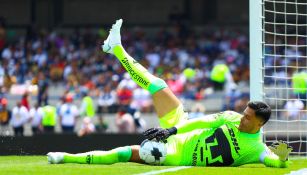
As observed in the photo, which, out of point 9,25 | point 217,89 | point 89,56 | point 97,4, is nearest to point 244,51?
point 217,89

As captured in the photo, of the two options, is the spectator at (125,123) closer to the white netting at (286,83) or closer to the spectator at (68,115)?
the spectator at (68,115)

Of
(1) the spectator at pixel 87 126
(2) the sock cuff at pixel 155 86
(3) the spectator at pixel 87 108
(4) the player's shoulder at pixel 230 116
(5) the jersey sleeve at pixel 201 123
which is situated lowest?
(5) the jersey sleeve at pixel 201 123

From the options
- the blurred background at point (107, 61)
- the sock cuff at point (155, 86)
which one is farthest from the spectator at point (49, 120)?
the sock cuff at point (155, 86)

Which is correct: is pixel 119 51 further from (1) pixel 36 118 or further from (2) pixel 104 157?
(1) pixel 36 118

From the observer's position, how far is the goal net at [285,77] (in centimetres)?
1209

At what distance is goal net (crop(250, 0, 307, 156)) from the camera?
12.1 m

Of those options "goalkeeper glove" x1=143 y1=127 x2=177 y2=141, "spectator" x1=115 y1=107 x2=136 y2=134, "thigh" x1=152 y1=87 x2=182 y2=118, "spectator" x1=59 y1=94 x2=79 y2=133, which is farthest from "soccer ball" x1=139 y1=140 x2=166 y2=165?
"spectator" x1=59 y1=94 x2=79 y2=133

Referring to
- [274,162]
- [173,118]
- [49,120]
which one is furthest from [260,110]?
[49,120]

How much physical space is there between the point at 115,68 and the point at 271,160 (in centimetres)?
1833

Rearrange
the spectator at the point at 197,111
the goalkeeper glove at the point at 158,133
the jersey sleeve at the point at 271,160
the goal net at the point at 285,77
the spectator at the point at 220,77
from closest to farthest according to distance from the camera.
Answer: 1. the goalkeeper glove at the point at 158,133
2. the jersey sleeve at the point at 271,160
3. the goal net at the point at 285,77
4. the spectator at the point at 197,111
5. the spectator at the point at 220,77

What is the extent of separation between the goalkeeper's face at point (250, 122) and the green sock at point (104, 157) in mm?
1120

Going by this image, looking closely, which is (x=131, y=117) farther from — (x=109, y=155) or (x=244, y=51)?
(x=109, y=155)

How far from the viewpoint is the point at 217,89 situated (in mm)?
24125

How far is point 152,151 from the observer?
8.61 meters
